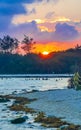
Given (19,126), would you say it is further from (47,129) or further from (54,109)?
(54,109)

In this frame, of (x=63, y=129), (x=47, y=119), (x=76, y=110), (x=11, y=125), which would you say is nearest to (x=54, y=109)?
(x=76, y=110)

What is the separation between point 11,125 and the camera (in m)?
41.3

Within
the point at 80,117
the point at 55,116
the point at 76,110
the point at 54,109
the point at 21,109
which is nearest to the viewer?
the point at 80,117

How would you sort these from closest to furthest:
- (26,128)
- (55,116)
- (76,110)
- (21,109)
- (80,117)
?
(26,128) → (80,117) → (55,116) → (76,110) → (21,109)

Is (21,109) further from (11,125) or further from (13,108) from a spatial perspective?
(11,125)

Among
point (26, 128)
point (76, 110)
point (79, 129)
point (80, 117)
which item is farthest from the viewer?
point (76, 110)

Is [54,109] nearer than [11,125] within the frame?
No

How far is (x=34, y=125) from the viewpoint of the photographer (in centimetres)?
4109

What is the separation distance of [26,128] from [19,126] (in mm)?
1408

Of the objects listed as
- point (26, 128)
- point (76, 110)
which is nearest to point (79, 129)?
point (26, 128)

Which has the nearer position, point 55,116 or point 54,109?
point 55,116

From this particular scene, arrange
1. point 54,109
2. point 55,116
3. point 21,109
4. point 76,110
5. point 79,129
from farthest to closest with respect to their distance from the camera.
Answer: point 21,109 → point 54,109 → point 76,110 → point 55,116 → point 79,129

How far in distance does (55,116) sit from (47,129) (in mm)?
7940

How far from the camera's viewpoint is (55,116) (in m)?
46.1
